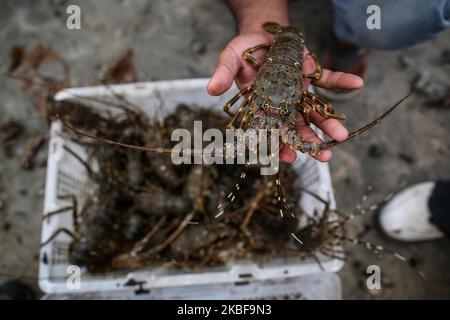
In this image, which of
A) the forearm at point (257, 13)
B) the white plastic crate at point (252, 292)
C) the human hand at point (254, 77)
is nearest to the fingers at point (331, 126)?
the human hand at point (254, 77)

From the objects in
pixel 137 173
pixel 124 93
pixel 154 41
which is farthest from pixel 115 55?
pixel 137 173

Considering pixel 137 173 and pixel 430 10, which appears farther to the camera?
pixel 137 173

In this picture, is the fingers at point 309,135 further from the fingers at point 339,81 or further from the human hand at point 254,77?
the fingers at point 339,81

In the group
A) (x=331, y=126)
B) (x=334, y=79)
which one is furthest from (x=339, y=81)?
(x=331, y=126)

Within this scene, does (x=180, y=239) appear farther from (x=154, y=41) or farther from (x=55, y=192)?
(x=154, y=41)
